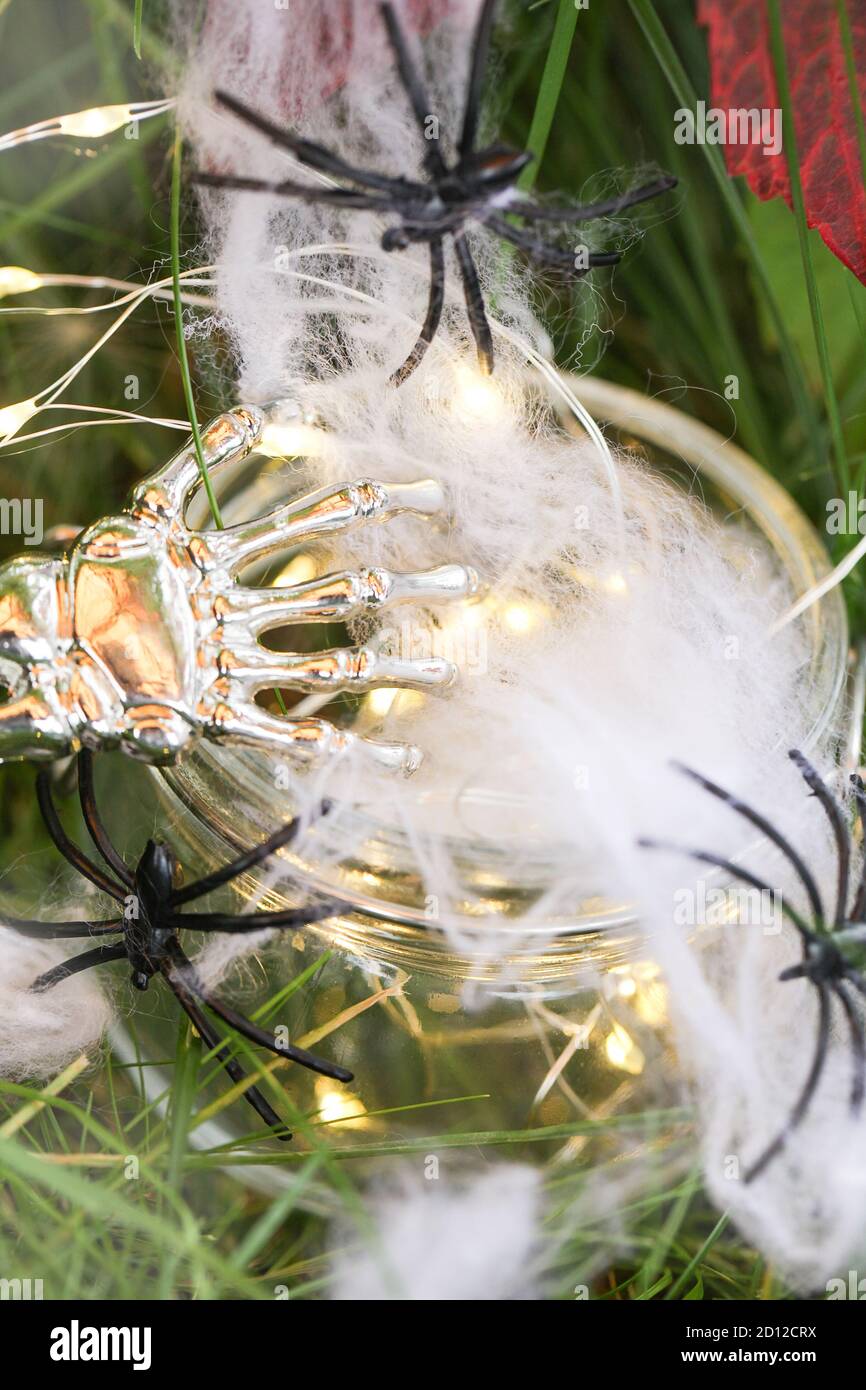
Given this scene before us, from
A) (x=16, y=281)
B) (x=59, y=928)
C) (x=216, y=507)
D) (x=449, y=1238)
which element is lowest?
(x=449, y=1238)

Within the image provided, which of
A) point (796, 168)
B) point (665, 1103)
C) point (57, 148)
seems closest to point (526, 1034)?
point (665, 1103)

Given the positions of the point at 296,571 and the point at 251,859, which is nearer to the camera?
the point at 251,859

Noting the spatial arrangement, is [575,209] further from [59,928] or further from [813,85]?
[59,928]

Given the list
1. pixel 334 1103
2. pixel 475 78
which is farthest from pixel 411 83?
pixel 334 1103

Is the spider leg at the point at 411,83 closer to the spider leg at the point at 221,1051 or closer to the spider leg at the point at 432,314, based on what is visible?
the spider leg at the point at 432,314

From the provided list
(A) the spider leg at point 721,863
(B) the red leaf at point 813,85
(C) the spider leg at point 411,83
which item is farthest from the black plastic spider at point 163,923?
(B) the red leaf at point 813,85

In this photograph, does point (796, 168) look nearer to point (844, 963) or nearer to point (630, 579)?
point (630, 579)

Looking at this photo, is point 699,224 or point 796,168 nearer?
point 796,168
